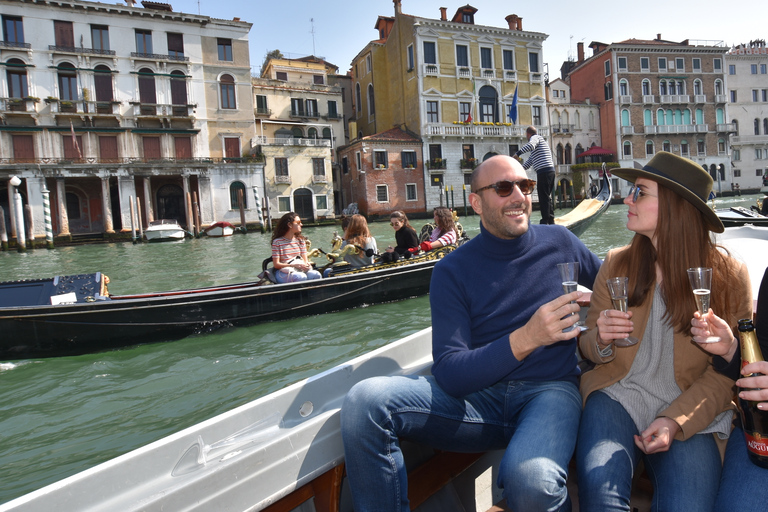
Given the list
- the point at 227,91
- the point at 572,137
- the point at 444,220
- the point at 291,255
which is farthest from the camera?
the point at 572,137

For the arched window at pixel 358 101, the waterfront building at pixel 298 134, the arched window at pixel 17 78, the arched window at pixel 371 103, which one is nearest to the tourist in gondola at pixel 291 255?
the waterfront building at pixel 298 134

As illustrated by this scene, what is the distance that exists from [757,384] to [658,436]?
26 cm

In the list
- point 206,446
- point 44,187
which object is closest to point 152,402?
point 206,446

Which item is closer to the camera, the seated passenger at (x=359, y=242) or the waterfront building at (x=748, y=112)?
the seated passenger at (x=359, y=242)

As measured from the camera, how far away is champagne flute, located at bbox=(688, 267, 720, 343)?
1134 millimetres

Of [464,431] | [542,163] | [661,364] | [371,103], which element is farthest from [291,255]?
[371,103]

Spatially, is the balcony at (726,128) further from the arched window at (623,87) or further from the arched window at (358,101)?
the arched window at (358,101)

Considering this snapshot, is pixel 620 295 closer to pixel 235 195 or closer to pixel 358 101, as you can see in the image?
pixel 235 195

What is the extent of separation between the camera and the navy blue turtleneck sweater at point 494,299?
148cm

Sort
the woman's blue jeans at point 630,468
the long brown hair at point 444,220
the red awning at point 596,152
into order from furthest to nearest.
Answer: the red awning at point 596,152, the long brown hair at point 444,220, the woman's blue jeans at point 630,468

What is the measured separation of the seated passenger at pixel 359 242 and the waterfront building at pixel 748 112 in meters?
34.4

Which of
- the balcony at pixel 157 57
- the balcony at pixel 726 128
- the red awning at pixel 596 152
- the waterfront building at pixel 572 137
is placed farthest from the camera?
the balcony at pixel 726 128

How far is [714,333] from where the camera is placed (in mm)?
1177

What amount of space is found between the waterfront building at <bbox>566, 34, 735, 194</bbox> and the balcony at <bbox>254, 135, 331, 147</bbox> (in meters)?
16.7
